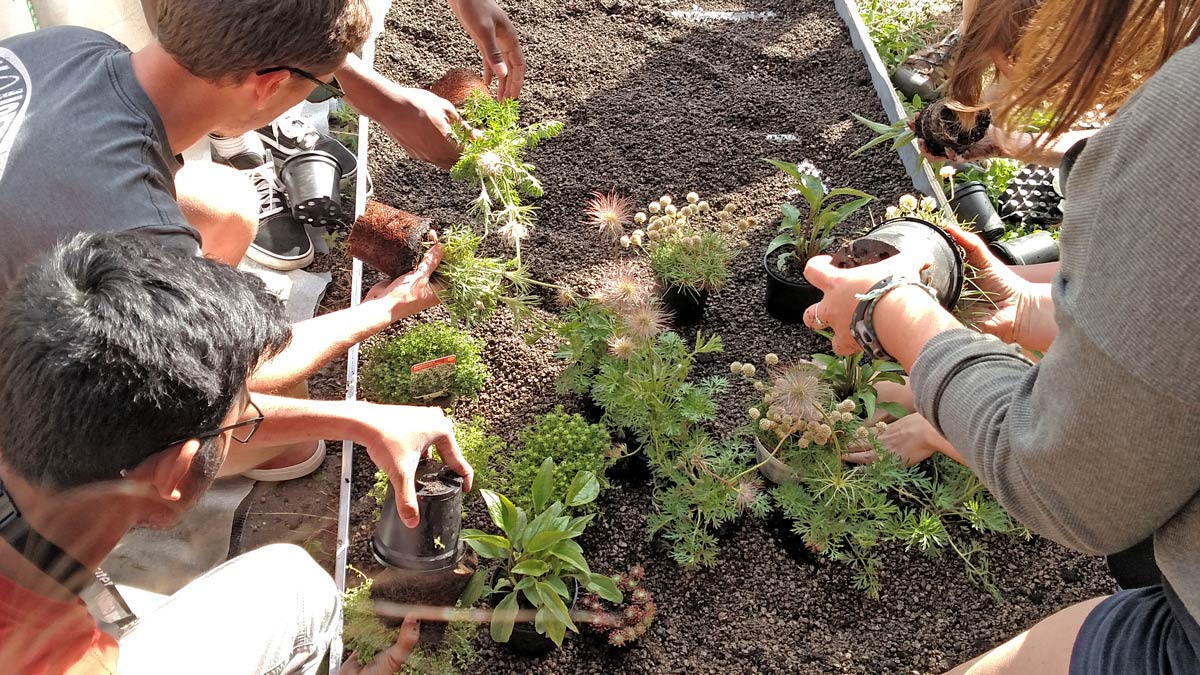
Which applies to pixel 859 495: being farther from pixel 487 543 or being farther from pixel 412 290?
pixel 412 290

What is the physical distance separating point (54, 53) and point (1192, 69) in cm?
214

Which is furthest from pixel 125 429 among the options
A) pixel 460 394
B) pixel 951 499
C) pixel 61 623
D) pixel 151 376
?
pixel 951 499

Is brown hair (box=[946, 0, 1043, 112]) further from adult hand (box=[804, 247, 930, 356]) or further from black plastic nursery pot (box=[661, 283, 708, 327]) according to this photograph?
black plastic nursery pot (box=[661, 283, 708, 327])

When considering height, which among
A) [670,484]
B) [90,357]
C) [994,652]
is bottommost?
[670,484]

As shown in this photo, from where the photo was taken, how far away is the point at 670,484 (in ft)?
8.00

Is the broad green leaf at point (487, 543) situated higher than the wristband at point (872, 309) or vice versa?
the wristband at point (872, 309)

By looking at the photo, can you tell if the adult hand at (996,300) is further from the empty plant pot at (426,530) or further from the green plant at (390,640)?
the green plant at (390,640)

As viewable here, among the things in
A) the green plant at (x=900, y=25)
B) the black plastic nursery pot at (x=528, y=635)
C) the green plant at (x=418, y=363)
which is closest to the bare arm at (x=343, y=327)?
the green plant at (x=418, y=363)

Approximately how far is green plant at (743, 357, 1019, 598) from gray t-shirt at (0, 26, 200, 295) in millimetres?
1437

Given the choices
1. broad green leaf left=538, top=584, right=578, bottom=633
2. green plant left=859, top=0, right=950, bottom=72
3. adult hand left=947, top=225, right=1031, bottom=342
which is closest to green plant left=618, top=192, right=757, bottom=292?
adult hand left=947, top=225, right=1031, bottom=342

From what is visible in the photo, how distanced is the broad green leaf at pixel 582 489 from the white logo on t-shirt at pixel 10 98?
55.5 inches

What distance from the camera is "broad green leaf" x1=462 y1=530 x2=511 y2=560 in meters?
2.00

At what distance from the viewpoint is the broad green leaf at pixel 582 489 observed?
2107 millimetres

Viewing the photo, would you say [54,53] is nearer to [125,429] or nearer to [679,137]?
[125,429]
